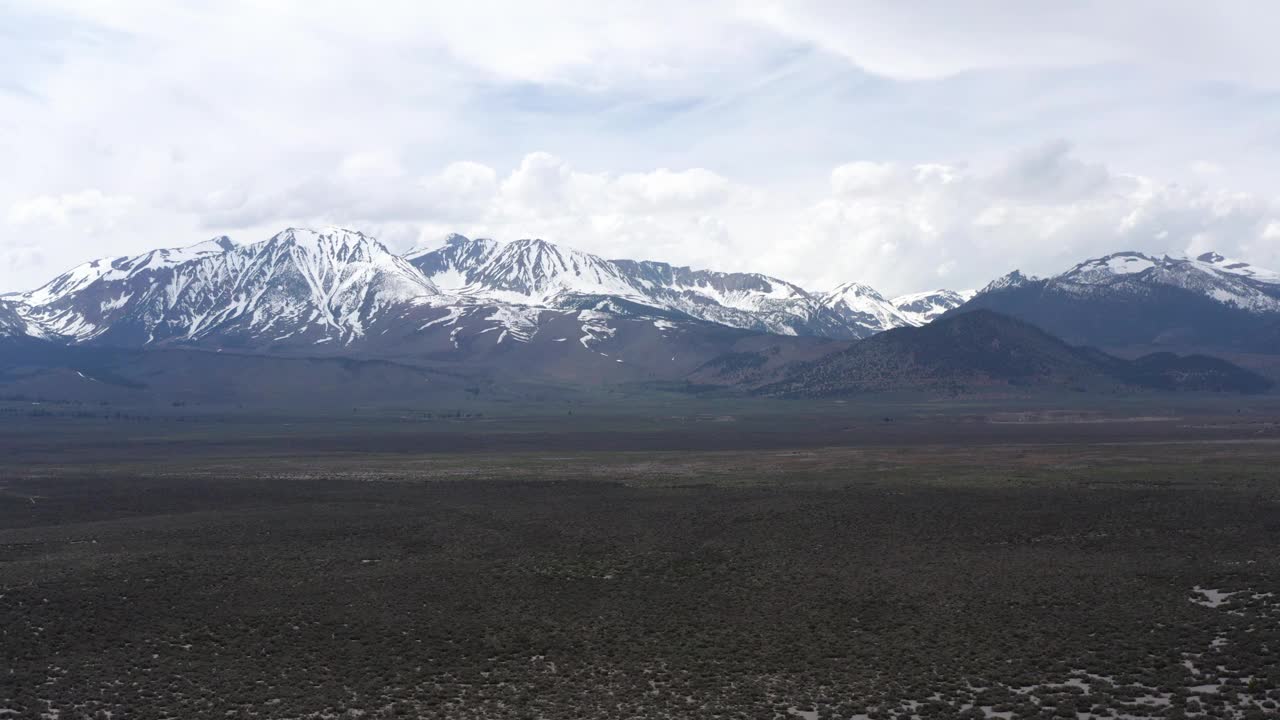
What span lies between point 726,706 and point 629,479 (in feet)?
206

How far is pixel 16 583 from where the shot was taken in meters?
49.5

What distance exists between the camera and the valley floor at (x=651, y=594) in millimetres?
34312

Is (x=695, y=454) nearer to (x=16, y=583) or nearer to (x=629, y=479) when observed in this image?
(x=629, y=479)

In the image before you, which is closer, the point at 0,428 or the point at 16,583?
the point at 16,583

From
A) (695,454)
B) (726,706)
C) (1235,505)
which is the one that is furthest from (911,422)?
(726,706)

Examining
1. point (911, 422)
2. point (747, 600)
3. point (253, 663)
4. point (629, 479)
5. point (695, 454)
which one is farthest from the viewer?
point (911, 422)

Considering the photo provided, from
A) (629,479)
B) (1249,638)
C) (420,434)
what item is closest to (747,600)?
(1249,638)

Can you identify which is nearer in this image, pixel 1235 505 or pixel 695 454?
pixel 1235 505

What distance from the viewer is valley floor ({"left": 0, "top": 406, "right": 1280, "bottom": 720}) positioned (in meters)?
34.3

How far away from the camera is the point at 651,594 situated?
48.0m

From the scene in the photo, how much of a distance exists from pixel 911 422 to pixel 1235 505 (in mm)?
118413

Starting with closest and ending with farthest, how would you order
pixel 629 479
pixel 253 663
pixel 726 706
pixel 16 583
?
pixel 726 706
pixel 253 663
pixel 16 583
pixel 629 479

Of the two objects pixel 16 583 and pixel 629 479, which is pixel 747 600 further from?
pixel 629 479

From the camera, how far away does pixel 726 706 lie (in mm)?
33000
